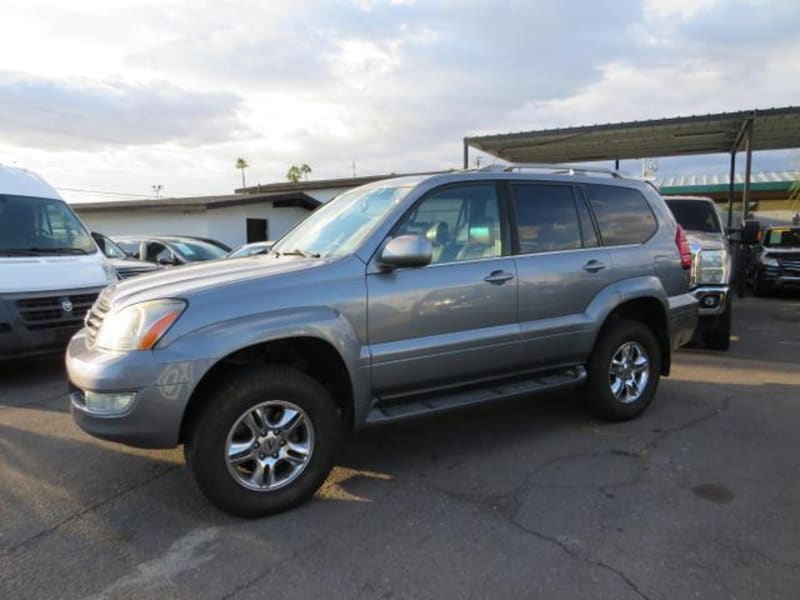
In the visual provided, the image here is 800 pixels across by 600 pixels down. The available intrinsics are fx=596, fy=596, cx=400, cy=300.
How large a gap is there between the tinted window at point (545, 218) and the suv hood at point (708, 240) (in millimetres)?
3750

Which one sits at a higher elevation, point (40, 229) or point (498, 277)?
point (40, 229)

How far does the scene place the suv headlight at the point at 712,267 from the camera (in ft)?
24.8

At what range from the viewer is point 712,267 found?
7.59 meters

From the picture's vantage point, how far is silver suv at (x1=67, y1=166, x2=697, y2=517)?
315 cm

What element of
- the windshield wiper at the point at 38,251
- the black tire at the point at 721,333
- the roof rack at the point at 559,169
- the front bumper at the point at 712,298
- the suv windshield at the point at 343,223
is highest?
the roof rack at the point at 559,169

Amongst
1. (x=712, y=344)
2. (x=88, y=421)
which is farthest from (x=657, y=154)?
(x=88, y=421)

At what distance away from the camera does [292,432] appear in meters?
3.42

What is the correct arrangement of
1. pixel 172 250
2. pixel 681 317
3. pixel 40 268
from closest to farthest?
1. pixel 681 317
2. pixel 40 268
3. pixel 172 250

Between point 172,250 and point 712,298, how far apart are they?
9.28 metres

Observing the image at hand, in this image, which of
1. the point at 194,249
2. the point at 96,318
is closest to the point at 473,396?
the point at 96,318

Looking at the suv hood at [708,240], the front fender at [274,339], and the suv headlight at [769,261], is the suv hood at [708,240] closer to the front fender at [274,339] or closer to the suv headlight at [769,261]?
the front fender at [274,339]

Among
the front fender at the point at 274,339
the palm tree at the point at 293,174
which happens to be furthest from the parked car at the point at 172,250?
the palm tree at the point at 293,174

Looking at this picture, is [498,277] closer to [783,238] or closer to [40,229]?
[40,229]

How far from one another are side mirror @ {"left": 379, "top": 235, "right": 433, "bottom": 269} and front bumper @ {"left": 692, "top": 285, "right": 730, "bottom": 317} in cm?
529
